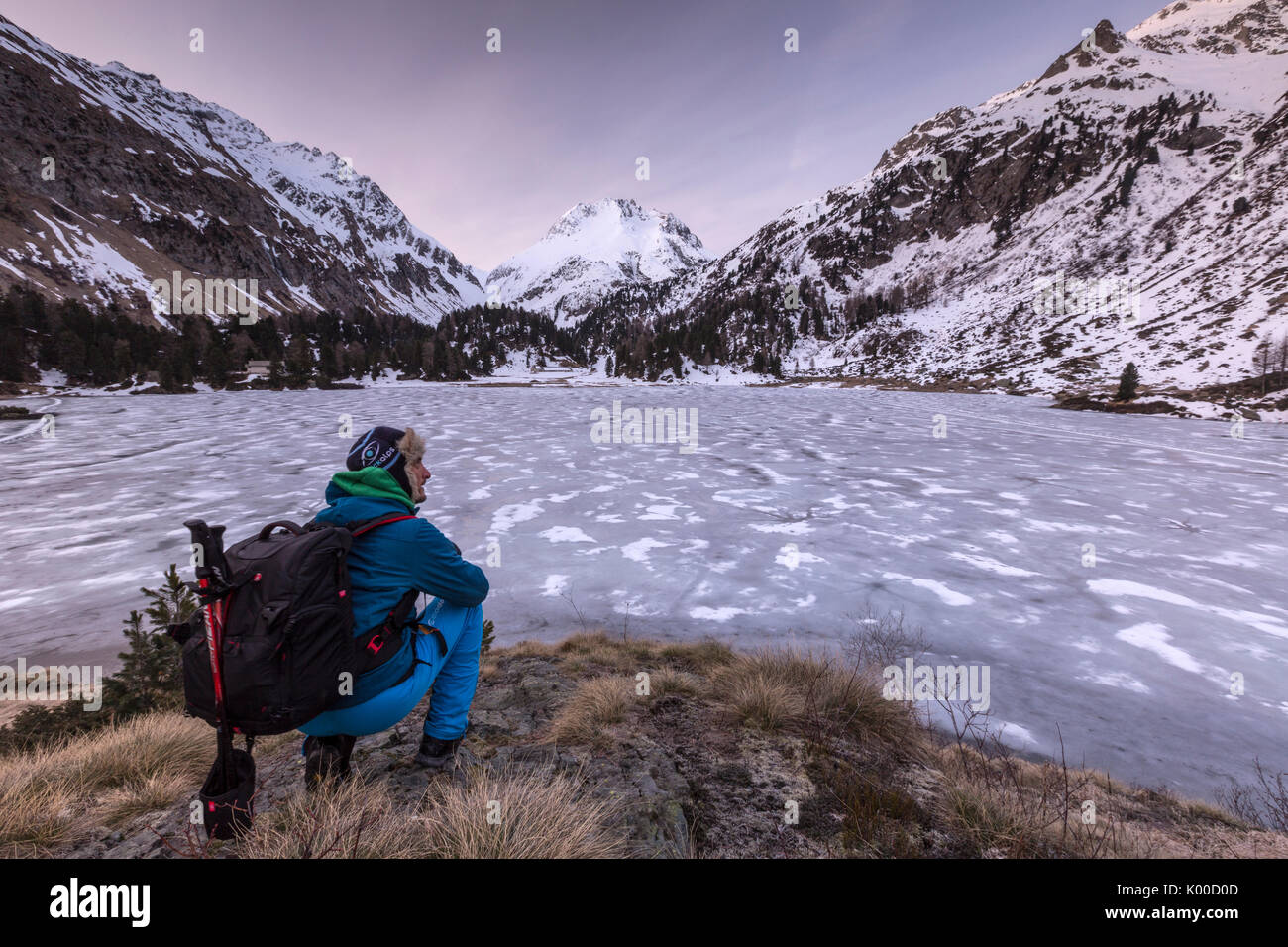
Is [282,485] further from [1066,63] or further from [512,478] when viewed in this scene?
[1066,63]

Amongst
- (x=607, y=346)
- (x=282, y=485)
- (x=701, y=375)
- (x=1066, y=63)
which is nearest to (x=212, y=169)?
(x=607, y=346)

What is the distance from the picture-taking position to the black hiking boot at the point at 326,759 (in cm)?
277

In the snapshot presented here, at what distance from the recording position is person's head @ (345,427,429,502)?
124 inches

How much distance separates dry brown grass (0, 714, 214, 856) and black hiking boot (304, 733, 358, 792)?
0.99 metres

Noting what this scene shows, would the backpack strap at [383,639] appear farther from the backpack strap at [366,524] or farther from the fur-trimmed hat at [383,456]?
the fur-trimmed hat at [383,456]

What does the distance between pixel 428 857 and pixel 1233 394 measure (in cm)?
5649

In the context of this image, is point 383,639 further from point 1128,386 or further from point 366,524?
point 1128,386
